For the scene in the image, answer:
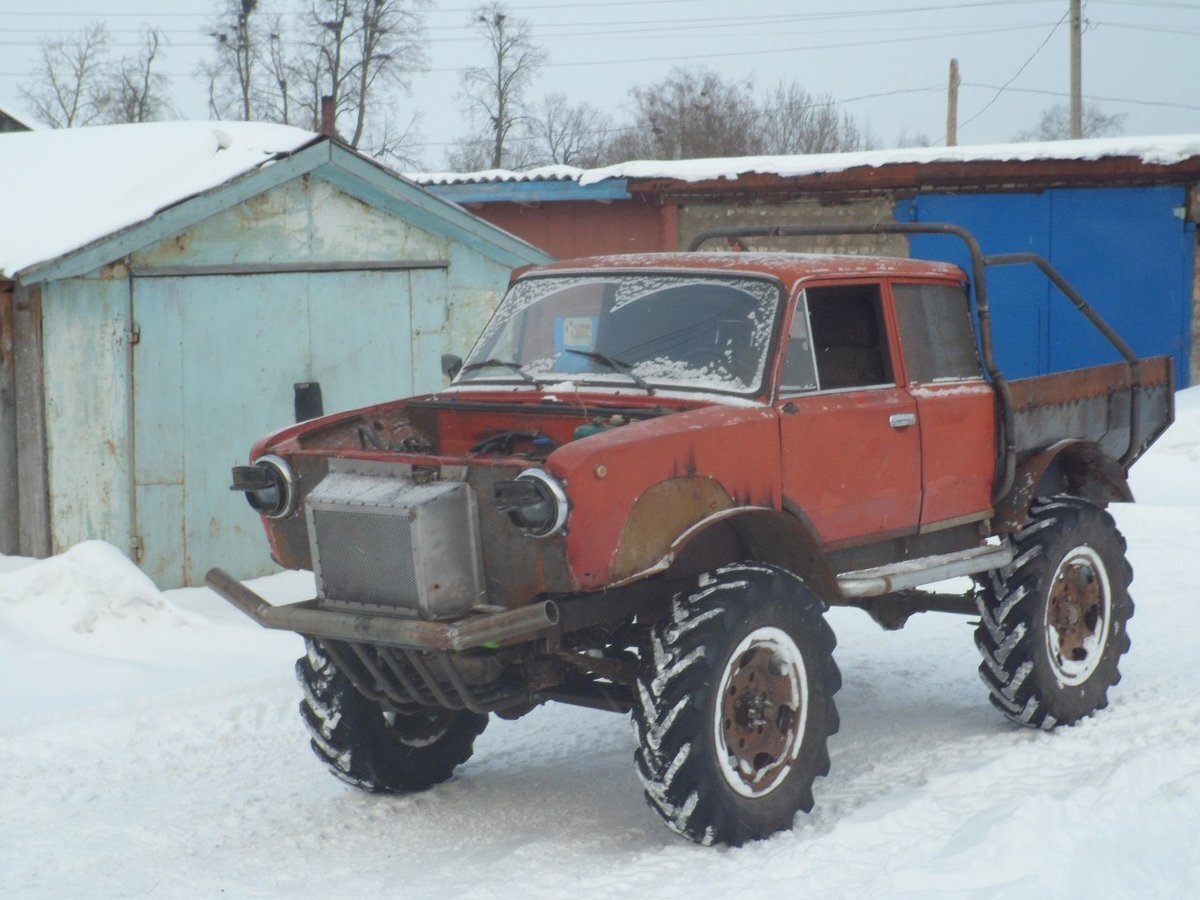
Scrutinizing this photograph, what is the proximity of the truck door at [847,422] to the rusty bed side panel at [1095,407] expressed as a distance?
0.74 m

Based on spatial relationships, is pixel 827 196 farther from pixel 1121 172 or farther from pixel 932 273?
pixel 932 273

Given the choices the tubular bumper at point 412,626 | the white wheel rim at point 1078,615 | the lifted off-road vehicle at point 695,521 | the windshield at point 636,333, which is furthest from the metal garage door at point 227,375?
the white wheel rim at point 1078,615

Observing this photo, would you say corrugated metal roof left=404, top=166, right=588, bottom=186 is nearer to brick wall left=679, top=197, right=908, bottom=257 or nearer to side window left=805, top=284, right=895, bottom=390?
brick wall left=679, top=197, right=908, bottom=257

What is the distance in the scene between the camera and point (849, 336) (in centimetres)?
629

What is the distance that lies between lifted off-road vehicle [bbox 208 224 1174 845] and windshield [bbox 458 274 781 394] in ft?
0.04

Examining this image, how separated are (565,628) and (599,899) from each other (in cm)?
91

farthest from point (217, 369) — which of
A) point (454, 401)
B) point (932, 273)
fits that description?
point (932, 273)

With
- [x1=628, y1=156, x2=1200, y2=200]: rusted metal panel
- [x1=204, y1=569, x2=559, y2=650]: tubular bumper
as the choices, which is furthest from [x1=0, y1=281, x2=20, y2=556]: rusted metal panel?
[x1=628, y1=156, x2=1200, y2=200]: rusted metal panel

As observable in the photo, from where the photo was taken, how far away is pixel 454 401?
6254 mm

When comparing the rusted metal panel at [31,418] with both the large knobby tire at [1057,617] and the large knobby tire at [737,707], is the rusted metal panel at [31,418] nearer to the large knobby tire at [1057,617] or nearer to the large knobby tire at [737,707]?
the large knobby tire at [737,707]

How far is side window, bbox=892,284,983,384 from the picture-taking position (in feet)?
21.3

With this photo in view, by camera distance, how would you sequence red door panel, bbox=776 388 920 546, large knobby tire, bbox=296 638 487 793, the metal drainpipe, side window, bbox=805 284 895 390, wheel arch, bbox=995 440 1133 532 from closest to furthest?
red door panel, bbox=776 388 920 546, large knobby tire, bbox=296 638 487 793, side window, bbox=805 284 895 390, wheel arch, bbox=995 440 1133 532, the metal drainpipe

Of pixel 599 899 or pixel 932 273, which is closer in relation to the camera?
pixel 599 899

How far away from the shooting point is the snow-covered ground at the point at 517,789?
16.0 ft
